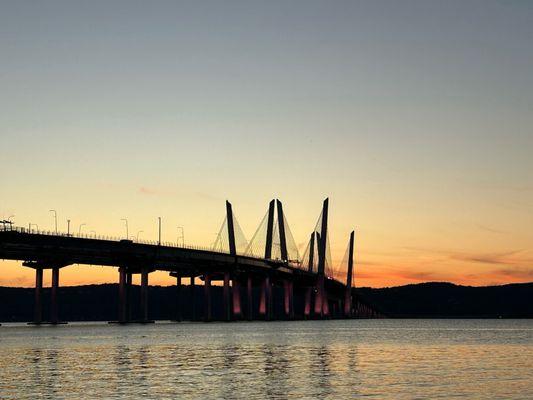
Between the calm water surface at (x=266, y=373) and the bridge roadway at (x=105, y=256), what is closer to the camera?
the calm water surface at (x=266, y=373)

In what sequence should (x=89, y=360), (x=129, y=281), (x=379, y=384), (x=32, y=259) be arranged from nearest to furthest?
1. (x=379, y=384)
2. (x=89, y=360)
3. (x=32, y=259)
4. (x=129, y=281)

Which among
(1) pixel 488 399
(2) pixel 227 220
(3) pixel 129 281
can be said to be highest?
(2) pixel 227 220

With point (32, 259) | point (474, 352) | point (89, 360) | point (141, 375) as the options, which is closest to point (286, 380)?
point (141, 375)

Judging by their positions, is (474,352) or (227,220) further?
(227,220)

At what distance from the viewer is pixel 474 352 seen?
8006 cm

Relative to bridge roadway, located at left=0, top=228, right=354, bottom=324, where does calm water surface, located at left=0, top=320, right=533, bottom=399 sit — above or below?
below

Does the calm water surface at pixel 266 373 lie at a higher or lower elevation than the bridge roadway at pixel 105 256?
lower

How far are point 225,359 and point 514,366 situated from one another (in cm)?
2061

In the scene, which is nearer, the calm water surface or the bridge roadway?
the calm water surface

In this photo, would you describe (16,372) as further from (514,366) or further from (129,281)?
(129,281)

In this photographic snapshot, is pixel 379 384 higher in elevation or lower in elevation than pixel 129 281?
lower

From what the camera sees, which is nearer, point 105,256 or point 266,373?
point 266,373

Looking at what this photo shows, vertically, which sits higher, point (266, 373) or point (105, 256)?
point (105, 256)

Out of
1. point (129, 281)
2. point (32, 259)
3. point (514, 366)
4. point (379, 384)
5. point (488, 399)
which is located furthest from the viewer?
point (129, 281)
